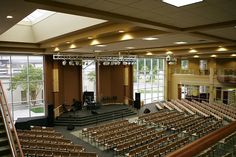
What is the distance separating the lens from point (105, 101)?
22.9m

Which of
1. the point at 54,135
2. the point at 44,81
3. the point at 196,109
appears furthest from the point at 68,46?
the point at 196,109

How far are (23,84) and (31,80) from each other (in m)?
0.69

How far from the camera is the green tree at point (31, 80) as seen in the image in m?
16.9

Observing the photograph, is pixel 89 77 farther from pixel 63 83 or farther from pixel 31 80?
pixel 31 80

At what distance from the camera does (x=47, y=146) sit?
35.2ft

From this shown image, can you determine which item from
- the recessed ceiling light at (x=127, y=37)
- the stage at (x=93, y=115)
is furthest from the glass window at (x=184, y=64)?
the recessed ceiling light at (x=127, y=37)

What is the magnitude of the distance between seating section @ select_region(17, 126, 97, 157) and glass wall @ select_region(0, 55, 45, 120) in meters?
4.88

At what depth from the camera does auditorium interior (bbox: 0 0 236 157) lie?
478 centimetres

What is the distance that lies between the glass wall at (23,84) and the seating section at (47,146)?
16.0 feet

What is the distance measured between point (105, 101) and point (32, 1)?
19.4 m

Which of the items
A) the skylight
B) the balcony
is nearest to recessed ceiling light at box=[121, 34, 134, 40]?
the skylight

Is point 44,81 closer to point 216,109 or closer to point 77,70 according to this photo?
point 77,70

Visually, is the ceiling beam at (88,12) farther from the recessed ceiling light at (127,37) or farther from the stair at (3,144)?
the stair at (3,144)

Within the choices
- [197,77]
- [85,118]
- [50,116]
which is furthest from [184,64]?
[50,116]
